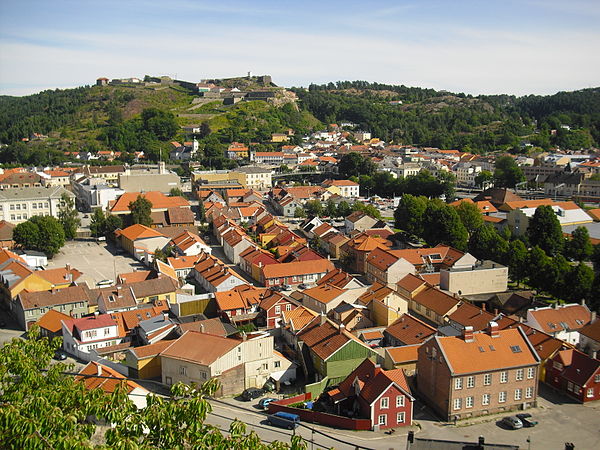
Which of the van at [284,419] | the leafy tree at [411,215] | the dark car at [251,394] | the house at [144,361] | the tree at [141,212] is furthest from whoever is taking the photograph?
the tree at [141,212]

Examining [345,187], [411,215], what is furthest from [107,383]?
[345,187]

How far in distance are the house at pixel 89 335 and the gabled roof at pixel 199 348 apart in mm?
3352

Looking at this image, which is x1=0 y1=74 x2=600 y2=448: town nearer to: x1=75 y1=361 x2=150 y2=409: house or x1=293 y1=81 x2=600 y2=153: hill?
x1=75 y1=361 x2=150 y2=409: house

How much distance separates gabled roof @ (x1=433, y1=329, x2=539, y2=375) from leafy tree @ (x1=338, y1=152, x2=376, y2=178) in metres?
39.8

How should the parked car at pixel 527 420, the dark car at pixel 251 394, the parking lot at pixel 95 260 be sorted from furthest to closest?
the parking lot at pixel 95 260, the dark car at pixel 251 394, the parked car at pixel 527 420

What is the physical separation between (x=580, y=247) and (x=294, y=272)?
15.2m

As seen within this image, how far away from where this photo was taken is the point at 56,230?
2911cm

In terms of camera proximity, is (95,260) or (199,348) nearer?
(199,348)

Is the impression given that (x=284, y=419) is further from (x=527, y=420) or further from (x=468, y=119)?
(x=468, y=119)

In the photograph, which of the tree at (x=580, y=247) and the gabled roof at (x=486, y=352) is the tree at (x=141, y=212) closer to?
the gabled roof at (x=486, y=352)

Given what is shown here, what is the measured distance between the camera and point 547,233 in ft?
96.1

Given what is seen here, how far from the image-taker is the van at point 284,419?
13383mm

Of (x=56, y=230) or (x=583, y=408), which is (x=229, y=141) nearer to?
(x=56, y=230)

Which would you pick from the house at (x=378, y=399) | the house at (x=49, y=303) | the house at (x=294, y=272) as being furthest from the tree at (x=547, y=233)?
the house at (x=49, y=303)
